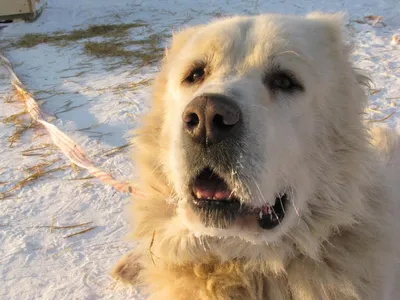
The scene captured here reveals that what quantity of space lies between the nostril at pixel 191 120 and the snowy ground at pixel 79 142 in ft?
4.42

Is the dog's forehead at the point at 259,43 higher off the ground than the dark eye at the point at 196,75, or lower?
higher

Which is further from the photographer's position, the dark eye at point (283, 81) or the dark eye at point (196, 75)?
the dark eye at point (196, 75)

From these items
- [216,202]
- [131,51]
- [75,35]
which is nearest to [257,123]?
[216,202]

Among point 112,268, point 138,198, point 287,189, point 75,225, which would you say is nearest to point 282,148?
point 287,189

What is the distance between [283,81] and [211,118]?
0.67m

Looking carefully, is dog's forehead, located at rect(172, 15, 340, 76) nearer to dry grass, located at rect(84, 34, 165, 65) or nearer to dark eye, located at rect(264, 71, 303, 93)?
dark eye, located at rect(264, 71, 303, 93)

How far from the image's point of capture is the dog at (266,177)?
5.81 feet

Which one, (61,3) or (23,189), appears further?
(61,3)

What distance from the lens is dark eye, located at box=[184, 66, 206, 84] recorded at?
2290 millimetres

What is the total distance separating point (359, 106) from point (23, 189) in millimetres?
2643

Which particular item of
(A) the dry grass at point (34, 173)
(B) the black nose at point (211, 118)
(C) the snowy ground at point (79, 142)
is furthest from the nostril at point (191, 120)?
(A) the dry grass at point (34, 173)

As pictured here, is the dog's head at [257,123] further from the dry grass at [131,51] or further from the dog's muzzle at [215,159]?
the dry grass at [131,51]

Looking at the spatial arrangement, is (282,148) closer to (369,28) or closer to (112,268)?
(112,268)

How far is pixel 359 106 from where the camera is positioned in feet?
7.75
